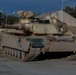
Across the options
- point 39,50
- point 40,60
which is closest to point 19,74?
point 39,50

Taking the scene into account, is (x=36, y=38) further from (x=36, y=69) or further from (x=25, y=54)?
(x=36, y=69)

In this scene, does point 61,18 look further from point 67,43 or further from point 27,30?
point 67,43

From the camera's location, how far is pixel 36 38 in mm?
17141

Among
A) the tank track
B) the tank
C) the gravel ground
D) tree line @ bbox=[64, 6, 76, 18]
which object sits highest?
tree line @ bbox=[64, 6, 76, 18]

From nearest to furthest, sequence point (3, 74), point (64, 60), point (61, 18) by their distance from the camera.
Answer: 1. point (3, 74)
2. point (64, 60)
3. point (61, 18)

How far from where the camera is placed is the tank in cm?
1689

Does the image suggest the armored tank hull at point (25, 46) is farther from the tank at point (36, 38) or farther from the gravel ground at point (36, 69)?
the gravel ground at point (36, 69)

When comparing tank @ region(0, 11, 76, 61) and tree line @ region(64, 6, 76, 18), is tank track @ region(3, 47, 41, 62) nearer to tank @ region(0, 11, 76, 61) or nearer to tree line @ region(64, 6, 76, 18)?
tank @ region(0, 11, 76, 61)

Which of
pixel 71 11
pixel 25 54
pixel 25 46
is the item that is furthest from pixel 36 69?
pixel 71 11

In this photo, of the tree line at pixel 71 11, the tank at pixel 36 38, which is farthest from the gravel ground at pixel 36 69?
the tree line at pixel 71 11

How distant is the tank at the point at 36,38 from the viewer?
55.4 ft

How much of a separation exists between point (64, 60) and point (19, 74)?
21.0 feet

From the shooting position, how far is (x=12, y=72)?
12609 millimetres

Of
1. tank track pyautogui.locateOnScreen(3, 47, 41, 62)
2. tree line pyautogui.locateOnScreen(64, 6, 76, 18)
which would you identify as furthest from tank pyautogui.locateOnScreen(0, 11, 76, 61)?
tree line pyautogui.locateOnScreen(64, 6, 76, 18)
